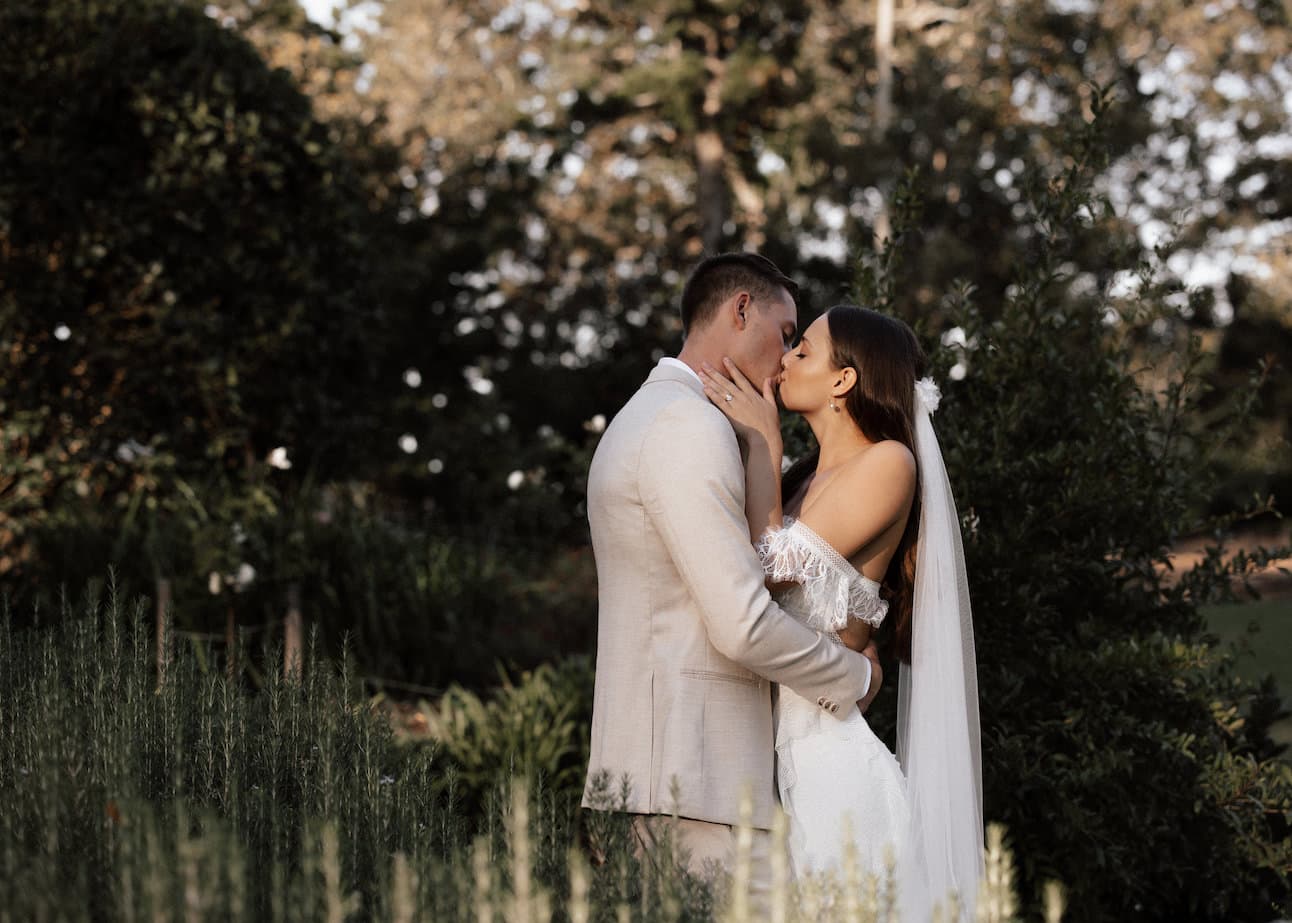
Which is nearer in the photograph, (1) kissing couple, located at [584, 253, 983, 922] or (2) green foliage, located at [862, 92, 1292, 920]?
(1) kissing couple, located at [584, 253, 983, 922]

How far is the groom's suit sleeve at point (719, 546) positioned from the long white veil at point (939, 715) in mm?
414

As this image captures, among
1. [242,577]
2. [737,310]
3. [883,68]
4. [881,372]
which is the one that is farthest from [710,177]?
[881,372]

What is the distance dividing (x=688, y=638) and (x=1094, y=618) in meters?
2.24

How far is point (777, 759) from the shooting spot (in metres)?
3.66

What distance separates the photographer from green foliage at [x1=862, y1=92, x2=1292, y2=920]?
472 centimetres

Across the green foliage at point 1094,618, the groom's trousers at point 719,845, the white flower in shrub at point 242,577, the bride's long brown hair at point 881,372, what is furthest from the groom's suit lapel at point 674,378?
the white flower in shrub at point 242,577

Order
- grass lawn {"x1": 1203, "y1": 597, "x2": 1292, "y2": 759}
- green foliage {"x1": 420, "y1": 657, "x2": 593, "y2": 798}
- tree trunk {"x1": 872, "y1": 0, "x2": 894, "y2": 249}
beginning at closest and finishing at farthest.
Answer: green foliage {"x1": 420, "y1": 657, "x2": 593, "y2": 798} → grass lawn {"x1": 1203, "y1": 597, "x2": 1292, "y2": 759} → tree trunk {"x1": 872, "y1": 0, "x2": 894, "y2": 249}

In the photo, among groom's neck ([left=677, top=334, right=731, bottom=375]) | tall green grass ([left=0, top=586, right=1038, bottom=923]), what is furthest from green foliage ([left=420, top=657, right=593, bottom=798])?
tall green grass ([left=0, top=586, right=1038, bottom=923])

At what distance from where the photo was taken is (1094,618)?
5.02 m

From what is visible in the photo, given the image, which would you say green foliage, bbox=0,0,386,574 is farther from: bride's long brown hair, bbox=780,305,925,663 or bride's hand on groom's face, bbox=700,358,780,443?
bride's long brown hair, bbox=780,305,925,663

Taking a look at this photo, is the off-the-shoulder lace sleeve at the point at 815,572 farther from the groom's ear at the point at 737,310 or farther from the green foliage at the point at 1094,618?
the green foliage at the point at 1094,618

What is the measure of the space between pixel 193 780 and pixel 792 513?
6.06 ft

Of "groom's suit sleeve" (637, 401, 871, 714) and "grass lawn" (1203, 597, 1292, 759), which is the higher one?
"grass lawn" (1203, 597, 1292, 759)

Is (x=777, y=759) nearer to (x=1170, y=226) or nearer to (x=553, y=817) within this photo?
(x=553, y=817)
